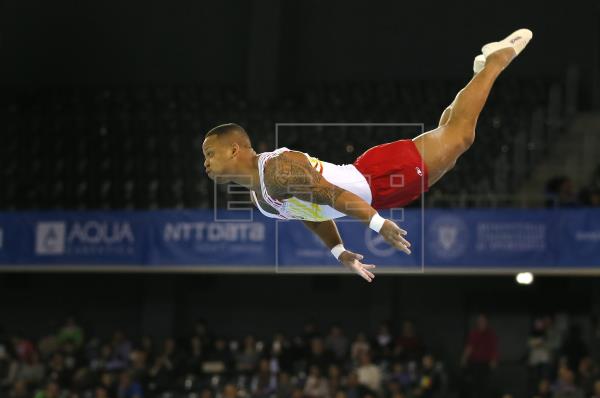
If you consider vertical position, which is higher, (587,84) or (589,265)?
(587,84)

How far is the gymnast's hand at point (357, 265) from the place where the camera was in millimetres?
8062

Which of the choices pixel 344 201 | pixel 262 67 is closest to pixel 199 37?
pixel 262 67

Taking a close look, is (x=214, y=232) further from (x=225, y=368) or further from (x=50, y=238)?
(x=50, y=238)

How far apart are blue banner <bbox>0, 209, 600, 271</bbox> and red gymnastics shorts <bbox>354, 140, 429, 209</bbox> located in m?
8.74

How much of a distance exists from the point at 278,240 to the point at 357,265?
11.5 m

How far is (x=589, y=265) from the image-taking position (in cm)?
1884

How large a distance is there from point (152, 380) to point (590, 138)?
10.2 m

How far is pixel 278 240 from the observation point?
19.7 m

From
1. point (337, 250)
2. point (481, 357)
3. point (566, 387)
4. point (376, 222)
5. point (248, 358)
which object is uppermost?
point (376, 222)

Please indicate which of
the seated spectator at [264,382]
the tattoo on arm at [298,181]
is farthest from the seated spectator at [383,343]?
the tattoo on arm at [298,181]

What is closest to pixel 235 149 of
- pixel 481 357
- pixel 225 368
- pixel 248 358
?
pixel 481 357

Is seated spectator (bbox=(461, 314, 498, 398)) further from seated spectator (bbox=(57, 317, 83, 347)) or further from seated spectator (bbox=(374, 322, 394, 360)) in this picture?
seated spectator (bbox=(57, 317, 83, 347))

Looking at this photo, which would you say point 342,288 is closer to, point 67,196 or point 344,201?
point 67,196

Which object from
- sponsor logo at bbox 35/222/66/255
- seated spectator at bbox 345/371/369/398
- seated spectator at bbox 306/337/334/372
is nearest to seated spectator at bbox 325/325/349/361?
seated spectator at bbox 306/337/334/372
